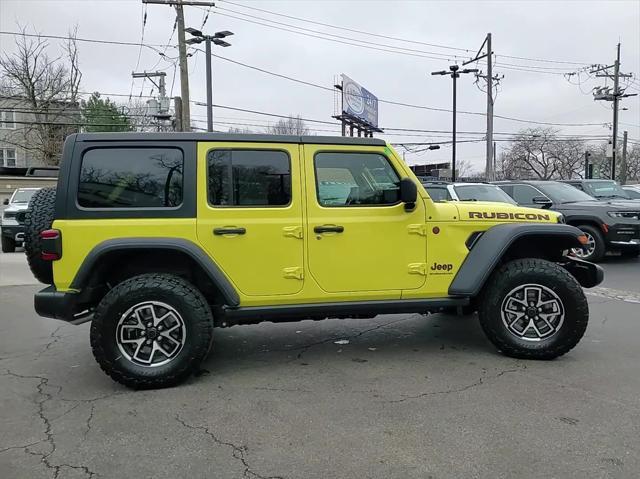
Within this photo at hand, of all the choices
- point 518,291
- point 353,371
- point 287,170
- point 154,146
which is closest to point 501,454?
point 353,371

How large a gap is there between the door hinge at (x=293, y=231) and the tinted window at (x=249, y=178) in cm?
22

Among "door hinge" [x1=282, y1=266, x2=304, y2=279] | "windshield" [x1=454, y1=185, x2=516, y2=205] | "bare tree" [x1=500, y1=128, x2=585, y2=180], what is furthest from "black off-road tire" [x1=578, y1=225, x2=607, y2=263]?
"bare tree" [x1=500, y1=128, x2=585, y2=180]

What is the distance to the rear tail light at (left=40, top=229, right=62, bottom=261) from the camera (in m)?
4.07

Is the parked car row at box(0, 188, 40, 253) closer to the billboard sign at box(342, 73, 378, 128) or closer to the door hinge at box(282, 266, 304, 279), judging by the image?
the door hinge at box(282, 266, 304, 279)

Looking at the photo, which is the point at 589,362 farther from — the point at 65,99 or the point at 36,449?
the point at 65,99

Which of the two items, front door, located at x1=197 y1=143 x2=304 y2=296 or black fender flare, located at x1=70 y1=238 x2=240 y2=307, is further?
front door, located at x1=197 y1=143 x2=304 y2=296

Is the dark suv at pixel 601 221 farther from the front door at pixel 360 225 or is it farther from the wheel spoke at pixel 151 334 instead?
the wheel spoke at pixel 151 334

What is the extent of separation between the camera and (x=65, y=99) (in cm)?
4241

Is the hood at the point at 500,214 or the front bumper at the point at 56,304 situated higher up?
the hood at the point at 500,214

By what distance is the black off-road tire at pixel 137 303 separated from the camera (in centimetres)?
410

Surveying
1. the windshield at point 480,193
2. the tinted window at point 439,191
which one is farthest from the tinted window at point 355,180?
the tinted window at point 439,191

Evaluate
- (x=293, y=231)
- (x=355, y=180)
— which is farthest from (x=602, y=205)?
(x=293, y=231)

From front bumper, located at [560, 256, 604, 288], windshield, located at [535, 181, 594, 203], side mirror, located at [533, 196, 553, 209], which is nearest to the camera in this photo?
front bumper, located at [560, 256, 604, 288]

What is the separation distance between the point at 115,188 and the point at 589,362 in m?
4.24
